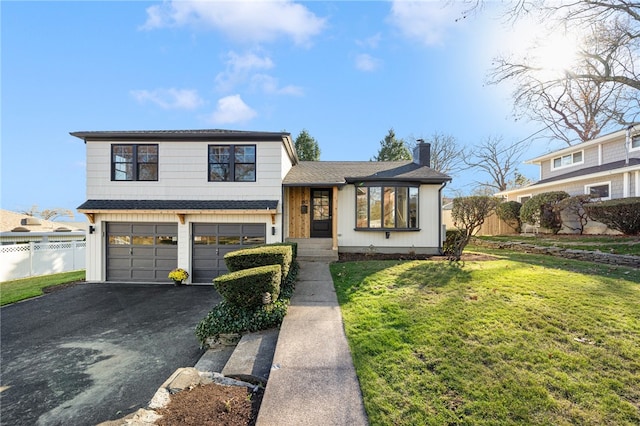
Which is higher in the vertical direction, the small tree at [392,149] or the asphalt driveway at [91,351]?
the small tree at [392,149]

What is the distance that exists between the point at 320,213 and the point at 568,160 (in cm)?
1727

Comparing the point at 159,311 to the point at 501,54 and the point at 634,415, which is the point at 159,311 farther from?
the point at 501,54

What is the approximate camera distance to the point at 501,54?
1101 centimetres

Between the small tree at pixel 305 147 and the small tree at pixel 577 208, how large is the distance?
17.0 metres

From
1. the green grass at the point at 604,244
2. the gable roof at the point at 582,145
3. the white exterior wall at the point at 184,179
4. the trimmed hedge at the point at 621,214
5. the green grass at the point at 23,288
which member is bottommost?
the green grass at the point at 23,288

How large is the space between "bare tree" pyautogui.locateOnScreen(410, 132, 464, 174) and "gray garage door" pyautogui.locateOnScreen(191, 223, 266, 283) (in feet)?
81.0

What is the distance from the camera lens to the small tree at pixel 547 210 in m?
14.2

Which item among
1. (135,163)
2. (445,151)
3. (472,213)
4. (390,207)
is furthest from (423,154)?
(445,151)

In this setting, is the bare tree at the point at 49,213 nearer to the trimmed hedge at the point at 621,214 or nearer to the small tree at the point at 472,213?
the small tree at the point at 472,213

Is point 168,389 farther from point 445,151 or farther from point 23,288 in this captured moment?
point 445,151

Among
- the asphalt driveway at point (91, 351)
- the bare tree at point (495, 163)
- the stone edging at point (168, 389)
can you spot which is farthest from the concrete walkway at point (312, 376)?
the bare tree at point (495, 163)

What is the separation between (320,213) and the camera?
12047mm

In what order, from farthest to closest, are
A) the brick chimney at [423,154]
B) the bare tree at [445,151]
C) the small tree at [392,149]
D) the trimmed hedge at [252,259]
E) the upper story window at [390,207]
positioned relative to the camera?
the bare tree at [445,151] < the small tree at [392,149] < the brick chimney at [423,154] < the upper story window at [390,207] < the trimmed hedge at [252,259]

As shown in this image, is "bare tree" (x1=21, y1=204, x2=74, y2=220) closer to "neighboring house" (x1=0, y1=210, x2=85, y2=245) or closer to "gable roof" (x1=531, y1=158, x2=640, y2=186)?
"neighboring house" (x1=0, y1=210, x2=85, y2=245)
